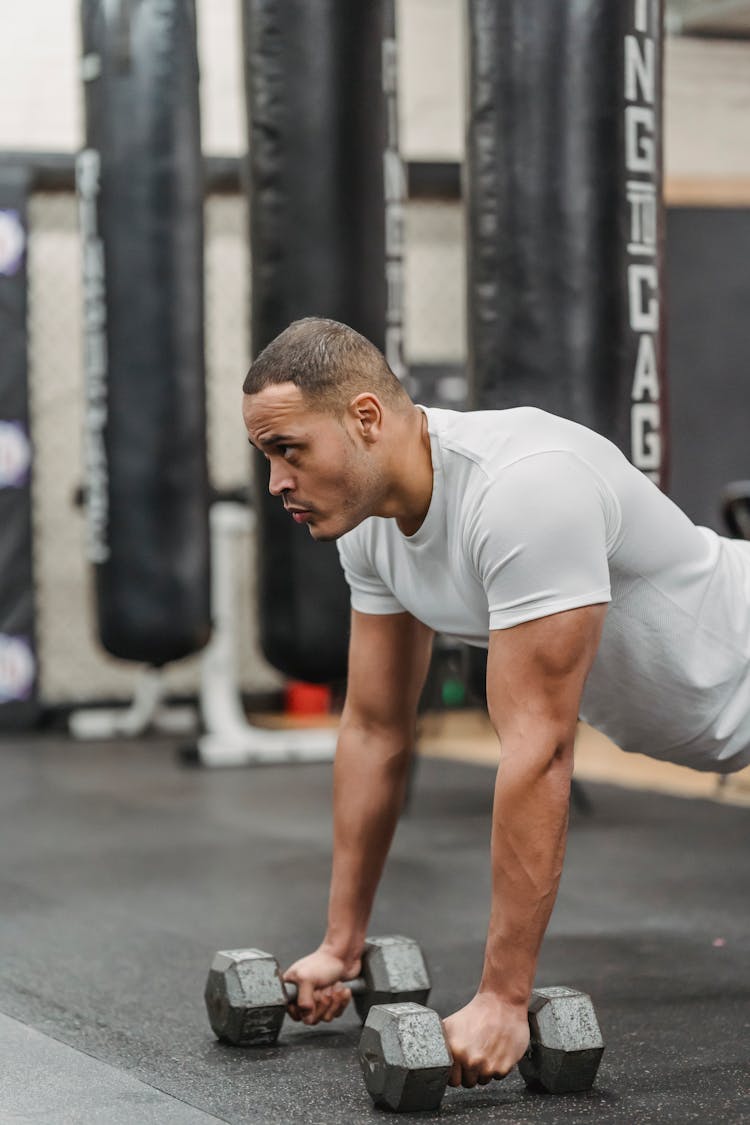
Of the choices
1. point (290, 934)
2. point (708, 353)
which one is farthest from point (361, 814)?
point (708, 353)

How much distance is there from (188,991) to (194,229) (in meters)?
1.91

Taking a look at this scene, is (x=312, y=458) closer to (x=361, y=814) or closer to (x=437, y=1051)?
(x=361, y=814)

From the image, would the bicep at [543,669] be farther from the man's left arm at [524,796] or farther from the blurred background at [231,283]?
the blurred background at [231,283]

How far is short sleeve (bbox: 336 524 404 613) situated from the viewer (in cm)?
226

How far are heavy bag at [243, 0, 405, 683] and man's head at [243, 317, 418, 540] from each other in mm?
1360

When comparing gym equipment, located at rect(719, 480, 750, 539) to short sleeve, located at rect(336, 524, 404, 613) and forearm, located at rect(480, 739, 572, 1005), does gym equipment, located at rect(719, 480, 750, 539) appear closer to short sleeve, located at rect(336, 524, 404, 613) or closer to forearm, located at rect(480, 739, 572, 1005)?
short sleeve, located at rect(336, 524, 404, 613)

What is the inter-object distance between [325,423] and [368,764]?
56 centimetres

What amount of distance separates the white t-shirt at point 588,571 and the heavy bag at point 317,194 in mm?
1150

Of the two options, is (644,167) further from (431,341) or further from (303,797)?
(431,341)

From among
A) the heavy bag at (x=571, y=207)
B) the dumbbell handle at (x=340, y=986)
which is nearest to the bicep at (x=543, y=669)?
the dumbbell handle at (x=340, y=986)

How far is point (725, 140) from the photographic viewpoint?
24.6 ft

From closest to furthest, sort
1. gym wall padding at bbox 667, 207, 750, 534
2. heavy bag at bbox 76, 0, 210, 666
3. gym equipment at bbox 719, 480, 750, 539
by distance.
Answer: heavy bag at bbox 76, 0, 210, 666, gym equipment at bbox 719, 480, 750, 539, gym wall padding at bbox 667, 207, 750, 534

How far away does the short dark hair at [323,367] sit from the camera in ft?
6.55

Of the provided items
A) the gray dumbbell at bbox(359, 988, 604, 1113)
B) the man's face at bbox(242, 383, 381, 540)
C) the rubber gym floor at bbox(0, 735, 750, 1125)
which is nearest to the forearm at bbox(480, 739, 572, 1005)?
the gray dumbbell at bbox(359, 988, 604, 1113)
